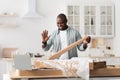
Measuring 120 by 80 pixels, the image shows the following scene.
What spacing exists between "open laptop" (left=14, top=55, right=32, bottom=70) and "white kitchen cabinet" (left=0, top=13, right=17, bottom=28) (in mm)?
4840

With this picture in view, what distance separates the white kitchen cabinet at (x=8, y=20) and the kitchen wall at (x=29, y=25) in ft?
0.29

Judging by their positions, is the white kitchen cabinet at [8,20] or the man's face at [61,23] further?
the white kitchen cabinet at [8,20]

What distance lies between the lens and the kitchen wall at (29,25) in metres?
6.74

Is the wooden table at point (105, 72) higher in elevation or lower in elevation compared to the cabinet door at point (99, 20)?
lower

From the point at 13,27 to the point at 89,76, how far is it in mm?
4950

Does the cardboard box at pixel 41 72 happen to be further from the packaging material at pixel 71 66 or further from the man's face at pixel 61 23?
the man's face at pixel 61 23

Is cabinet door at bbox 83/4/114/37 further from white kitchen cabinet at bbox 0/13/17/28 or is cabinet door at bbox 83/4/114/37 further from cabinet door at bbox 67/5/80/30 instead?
white kitchen cabinet at bbox 0/13/17/28

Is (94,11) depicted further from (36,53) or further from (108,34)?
(36,53)

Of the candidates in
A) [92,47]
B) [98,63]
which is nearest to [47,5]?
[92,47]

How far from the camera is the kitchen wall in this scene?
22.1ft

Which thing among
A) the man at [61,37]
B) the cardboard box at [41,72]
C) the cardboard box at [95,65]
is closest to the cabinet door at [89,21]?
the man at [61,37]

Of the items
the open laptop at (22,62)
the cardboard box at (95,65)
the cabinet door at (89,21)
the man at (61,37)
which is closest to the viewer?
the open laptop at (22,62)

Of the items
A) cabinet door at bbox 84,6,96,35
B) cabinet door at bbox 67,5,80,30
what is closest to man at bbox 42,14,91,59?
cabinet door at bbox 67,5,80,30

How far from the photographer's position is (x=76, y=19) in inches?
264
